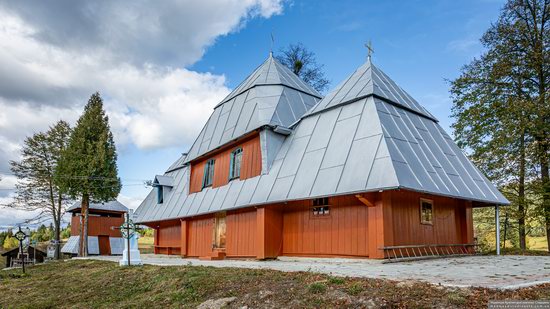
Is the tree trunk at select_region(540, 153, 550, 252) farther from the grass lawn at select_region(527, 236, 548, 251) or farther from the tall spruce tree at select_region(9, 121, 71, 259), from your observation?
the tall spruce tree at select_region(9, 121, 71, 259)

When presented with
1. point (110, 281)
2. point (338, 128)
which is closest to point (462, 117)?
point (338, 128)

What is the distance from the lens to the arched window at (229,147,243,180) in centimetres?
1687

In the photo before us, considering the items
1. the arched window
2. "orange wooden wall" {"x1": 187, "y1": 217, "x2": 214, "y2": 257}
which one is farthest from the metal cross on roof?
"orange wooden wall" {"x1": 187, "y1": 217, "x2": 214, "y2": 257}

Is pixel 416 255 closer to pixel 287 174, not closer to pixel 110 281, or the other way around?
pixel 287 174

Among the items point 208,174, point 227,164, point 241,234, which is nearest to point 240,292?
point 241,234

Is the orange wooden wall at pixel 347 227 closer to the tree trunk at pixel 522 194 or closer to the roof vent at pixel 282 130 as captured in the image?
the roof vent at pixel 282 130

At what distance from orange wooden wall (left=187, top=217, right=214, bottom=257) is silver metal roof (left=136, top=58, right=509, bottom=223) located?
1.77 meters

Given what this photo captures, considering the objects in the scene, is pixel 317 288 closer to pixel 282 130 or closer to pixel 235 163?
pixel 282 130

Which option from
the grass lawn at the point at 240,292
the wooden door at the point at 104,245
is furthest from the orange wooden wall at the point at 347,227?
the wooden door at the point at 104,245

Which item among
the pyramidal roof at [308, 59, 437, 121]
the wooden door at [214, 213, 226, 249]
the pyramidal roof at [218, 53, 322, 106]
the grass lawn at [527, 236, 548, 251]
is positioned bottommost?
the grass lawn at [527, 236, 548, 251]

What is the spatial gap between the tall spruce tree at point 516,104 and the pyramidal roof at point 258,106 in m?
8.09

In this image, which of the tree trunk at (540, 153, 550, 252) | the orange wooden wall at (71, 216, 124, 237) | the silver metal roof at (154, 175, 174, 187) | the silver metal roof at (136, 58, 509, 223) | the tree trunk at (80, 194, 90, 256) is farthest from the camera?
the orange wooden wall at (71, 216, 124, 237)

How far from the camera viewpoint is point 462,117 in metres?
20.8

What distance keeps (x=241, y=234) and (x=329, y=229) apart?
3.96 metres
